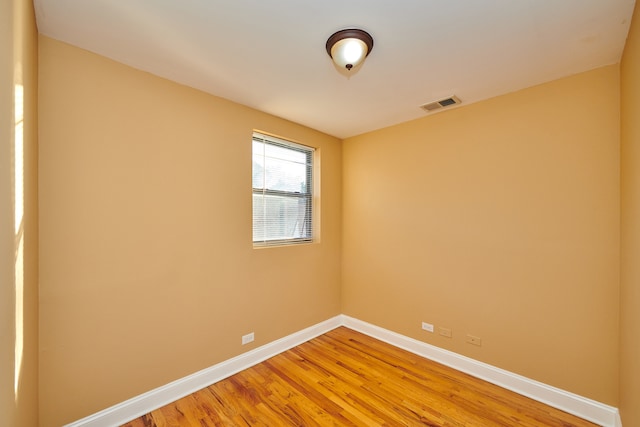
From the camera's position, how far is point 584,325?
2.04 meters

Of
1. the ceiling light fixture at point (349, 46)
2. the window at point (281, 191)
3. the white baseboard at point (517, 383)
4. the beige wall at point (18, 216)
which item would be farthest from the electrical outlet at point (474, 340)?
the beige wall at point (18, 216)

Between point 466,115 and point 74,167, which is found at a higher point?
point 466,115

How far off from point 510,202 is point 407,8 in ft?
5.93

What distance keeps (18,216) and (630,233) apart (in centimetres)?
321

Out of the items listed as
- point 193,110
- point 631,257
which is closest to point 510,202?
point 631,257

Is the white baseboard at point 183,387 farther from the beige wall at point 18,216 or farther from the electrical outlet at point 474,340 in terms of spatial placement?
the electrical outlet at point 474,340

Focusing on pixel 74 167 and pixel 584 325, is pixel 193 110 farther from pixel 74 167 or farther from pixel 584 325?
pixel 584 325

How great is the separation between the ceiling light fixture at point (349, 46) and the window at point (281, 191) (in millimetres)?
1394

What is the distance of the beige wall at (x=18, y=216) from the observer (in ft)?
3.16

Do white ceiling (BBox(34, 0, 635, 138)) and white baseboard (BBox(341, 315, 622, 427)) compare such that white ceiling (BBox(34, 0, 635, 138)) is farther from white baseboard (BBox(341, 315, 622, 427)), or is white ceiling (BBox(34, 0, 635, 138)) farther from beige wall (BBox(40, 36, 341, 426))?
white baseboard (BBox(341, 315, 622, 427))

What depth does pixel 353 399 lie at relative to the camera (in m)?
2.20

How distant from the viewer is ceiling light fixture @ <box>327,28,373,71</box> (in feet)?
5.34

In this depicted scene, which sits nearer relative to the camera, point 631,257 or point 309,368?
point 631,257

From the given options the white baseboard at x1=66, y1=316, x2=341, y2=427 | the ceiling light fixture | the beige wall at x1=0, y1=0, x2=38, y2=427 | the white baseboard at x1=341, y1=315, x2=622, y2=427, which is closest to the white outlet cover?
the white baseboard at x1=341, y1=315, x2=622, y2=427
